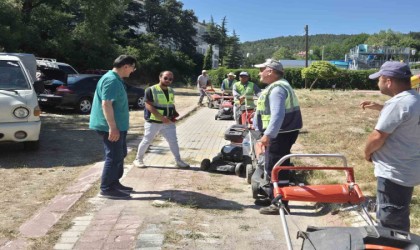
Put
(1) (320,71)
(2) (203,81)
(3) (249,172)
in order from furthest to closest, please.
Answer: (1) (320,71), (2) (203,81), (3) (249,172)

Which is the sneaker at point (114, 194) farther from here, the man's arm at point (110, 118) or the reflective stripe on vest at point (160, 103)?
the reflective stripe on vest at point (160, 103)

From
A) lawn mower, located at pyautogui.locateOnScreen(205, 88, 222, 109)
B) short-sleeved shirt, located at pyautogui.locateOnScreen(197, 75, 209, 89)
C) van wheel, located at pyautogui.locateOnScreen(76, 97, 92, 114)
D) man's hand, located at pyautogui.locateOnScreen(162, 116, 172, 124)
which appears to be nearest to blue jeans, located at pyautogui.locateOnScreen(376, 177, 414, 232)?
Result: man's hand, located at pyautogui.locateOnScreen(162, 116, 172, 124)

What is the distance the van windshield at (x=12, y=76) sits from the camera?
8.92 metres

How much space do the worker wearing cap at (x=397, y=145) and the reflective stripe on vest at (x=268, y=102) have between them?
1.83 meters

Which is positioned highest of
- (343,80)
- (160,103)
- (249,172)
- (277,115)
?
(277,115)

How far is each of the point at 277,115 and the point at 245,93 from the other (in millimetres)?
6518

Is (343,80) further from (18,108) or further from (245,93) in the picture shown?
(18,108)

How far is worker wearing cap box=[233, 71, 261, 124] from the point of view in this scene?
11.7 meters

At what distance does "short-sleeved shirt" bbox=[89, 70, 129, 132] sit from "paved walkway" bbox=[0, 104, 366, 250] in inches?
38.9

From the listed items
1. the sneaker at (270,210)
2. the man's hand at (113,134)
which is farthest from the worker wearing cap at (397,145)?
the man's hand at (113,134)

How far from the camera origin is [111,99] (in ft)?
19.4

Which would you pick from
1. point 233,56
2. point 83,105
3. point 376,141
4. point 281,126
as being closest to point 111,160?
point 281,126

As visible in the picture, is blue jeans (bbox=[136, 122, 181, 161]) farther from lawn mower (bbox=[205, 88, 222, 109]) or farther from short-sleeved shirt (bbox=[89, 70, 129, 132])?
lawn mower (bbox=[205, 88, 222, 109])

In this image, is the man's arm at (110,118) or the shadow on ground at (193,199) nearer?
the man's arm at (110,118)
